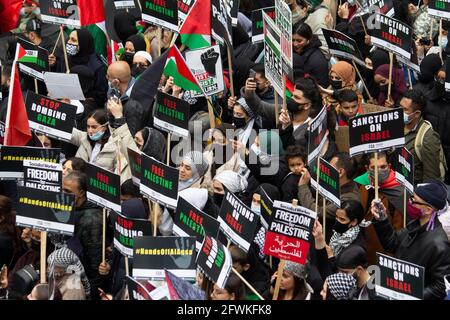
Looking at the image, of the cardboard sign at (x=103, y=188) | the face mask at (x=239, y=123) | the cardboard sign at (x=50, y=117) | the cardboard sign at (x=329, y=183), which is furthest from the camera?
the face mask at (x=239, y=123)

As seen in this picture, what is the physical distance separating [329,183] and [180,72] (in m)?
2.79

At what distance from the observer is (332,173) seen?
1208cm

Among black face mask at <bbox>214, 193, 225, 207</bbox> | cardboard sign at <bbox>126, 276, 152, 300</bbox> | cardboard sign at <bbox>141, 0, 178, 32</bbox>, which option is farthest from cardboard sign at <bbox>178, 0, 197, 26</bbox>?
cardboard sign at <bbox>126, 276, 152, 300</bbox>

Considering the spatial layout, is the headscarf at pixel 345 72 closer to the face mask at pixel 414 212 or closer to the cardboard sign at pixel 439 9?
the cardboard sign at pixel 439 9

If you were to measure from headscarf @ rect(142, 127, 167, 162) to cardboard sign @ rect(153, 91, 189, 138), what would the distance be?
22cm

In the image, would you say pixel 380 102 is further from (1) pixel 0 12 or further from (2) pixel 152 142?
(1) pixel 0 12

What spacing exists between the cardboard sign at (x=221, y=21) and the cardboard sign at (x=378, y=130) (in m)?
3.03

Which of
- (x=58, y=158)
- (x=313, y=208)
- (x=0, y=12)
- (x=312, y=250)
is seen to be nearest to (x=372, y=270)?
(x=312, y=250)

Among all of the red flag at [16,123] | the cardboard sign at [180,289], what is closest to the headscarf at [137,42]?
the red flag at [16,123]

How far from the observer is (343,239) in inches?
464

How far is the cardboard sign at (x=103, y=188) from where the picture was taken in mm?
12320

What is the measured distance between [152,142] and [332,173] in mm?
2237

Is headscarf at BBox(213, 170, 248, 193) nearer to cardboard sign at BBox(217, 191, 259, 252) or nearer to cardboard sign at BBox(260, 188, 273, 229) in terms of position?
cardboard sign at BBox(260, 188, 273, 229)

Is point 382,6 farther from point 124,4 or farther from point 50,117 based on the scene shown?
point 50,117
